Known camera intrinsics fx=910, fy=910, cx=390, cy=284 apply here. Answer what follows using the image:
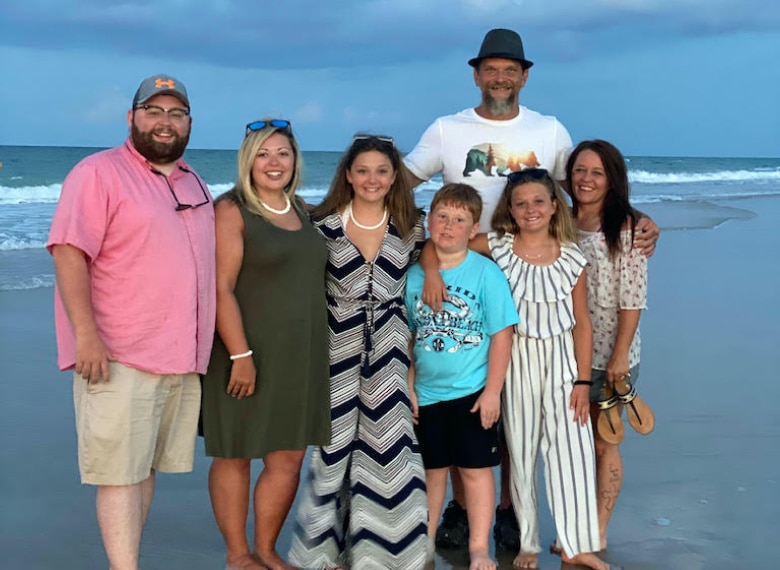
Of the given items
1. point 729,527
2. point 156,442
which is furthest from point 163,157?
point 729,527

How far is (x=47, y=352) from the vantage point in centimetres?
682

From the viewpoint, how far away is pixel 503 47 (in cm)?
419

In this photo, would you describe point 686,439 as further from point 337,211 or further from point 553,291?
point 337,211

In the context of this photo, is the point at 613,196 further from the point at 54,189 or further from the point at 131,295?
the point at 54,189

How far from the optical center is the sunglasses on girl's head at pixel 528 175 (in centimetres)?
384

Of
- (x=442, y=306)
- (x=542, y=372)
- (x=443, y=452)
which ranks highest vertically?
(x=442, y=306)

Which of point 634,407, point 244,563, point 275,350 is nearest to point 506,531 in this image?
point 634,407

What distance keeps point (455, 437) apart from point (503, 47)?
1792 mm

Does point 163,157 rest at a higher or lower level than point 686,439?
higher

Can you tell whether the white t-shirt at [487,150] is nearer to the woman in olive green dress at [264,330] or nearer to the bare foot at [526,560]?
the woman in olive green dress at [264,330]

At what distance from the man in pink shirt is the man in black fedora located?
1.33 meters

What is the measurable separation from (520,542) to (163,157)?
223cm

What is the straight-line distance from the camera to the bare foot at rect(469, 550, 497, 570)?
371 centimetres

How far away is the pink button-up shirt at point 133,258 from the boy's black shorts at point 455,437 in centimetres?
106
